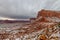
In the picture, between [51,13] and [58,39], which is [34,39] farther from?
[51,13]

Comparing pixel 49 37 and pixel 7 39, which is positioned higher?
pixel 49 37

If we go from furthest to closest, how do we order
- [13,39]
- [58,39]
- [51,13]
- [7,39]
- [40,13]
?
1. [40,13]
2. [51,13]
3. [7,39]
4. [13,39]
5. [58,39]

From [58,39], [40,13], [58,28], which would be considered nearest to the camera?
[58,39]

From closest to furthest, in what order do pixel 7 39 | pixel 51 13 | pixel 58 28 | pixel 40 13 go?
1. pixel 58 28
2. pixel 7 39
3. pixel 51 13
4. pixel 40 13

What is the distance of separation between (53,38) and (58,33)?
489 millimetres

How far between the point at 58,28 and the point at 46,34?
0.78 m

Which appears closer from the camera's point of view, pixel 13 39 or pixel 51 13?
pixel 13 39

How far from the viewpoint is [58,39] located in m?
11.3

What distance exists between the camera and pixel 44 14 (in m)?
29.8

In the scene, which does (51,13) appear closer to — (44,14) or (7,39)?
(44,14)

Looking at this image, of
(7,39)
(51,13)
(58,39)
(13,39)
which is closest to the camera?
(58,39)

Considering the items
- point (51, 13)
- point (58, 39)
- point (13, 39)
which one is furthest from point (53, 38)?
point (51, 13)

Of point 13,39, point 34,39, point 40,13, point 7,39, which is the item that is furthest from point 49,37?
point 40,13

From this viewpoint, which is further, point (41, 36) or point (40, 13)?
point (40, 13)
